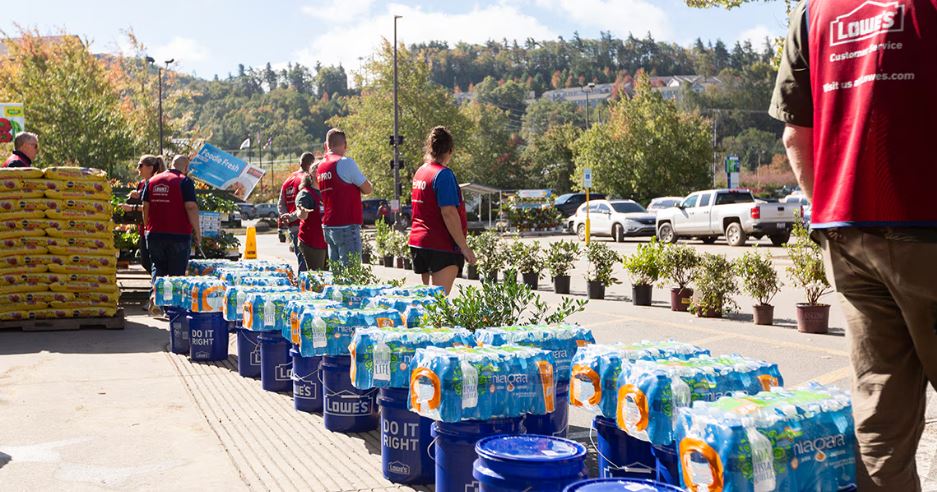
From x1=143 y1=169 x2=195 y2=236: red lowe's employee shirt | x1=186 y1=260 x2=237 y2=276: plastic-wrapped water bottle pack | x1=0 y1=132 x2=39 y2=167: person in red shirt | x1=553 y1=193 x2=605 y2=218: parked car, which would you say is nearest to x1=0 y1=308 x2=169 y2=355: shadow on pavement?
x1=186 y1=260 x2=237 y2=276: plastic-wrapped water bottle pack

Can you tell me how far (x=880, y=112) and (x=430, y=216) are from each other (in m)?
5.32

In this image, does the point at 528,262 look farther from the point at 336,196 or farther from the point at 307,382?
the point at 307,382

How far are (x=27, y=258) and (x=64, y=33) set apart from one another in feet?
132

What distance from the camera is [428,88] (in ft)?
181

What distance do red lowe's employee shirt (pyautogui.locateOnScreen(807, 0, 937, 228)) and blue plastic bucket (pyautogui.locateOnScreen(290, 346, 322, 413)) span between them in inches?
161

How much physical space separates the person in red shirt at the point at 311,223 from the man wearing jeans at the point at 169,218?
1.23 metres

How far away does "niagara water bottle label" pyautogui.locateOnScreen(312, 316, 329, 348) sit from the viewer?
5.79 meters

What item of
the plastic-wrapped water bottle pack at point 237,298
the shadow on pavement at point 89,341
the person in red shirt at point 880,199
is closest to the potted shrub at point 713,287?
the plastic-wrapped water bottle pack at point 237,298

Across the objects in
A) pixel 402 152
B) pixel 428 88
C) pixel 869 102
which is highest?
pixel 428 88

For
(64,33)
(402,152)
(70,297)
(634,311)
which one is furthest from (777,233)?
(64,33)

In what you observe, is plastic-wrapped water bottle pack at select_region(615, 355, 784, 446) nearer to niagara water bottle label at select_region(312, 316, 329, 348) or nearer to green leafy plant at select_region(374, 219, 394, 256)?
niagara water bottle label at select_region(312, 316, 329, 348)

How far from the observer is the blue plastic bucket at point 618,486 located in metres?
3.18

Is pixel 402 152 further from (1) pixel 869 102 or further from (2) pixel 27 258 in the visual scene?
(1) pixel 869 102

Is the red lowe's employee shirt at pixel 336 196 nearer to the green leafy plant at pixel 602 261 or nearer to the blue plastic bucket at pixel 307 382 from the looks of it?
the blue plastic bucket at pixel 307 382
